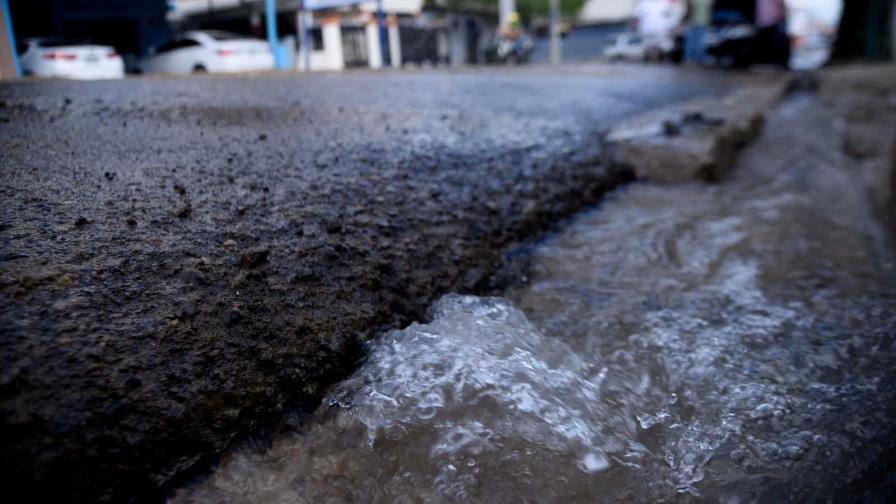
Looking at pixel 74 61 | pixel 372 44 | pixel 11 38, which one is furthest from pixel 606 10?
pixel 11 38

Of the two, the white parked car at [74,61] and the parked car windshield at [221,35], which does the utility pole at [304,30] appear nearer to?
the parked car windshield at [221,35]

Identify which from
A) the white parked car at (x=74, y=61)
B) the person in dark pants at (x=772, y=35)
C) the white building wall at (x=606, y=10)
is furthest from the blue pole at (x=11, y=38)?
the white building wall at (x=606, y=10)

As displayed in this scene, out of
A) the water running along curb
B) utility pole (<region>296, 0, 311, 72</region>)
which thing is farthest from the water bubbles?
utility pole (<region>296, 0, 311, 72</region>)

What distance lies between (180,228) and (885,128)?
4.10 m

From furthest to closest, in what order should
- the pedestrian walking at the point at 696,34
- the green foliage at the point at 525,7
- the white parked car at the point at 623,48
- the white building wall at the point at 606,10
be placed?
the white building wall at the point at 606,10 < the green foliage at the point at 525,7 < the white parked car at the point at 623,48 < the pedestrian walking at the point at 696,34

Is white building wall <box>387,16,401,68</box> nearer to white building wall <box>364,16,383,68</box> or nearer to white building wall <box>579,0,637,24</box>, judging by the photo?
white building wall <box>364,16,383,68</box>

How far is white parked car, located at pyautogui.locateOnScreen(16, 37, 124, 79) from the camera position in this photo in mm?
6245

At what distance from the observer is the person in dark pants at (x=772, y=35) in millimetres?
12555

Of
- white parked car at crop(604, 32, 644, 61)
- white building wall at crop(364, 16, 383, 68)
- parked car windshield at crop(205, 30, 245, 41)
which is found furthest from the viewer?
white building wall at crop(364, 16, 383, 68)

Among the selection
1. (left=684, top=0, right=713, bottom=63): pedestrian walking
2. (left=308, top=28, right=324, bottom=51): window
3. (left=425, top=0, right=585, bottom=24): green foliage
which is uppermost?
(left=425, top=0, right=585, bottom=24): green foliage

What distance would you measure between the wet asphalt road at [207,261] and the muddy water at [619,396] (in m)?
0.10

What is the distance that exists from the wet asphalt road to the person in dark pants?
12.1m

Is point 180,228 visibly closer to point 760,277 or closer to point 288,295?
point 288,295

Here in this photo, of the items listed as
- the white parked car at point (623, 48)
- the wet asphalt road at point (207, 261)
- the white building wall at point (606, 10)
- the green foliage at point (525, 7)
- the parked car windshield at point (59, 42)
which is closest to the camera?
the wet asphalt road at point (207, 261)
